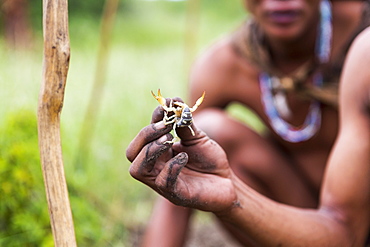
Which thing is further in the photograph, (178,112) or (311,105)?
(311,105)

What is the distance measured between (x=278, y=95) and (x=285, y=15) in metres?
0.34

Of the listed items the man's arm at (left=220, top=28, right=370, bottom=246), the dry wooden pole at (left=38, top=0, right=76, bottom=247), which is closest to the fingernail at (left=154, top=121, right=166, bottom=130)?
the dry wooden pole at (left=38, top=0, right=76, bottom=247)

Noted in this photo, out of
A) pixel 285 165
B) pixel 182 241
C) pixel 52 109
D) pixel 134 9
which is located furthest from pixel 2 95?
pixel 134 9

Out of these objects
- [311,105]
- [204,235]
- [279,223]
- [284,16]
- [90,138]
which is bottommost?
[204,235]

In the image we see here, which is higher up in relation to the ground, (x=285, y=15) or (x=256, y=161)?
(x=285, y=15)

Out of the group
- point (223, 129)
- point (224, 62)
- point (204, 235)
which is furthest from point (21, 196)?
point (204, 235)

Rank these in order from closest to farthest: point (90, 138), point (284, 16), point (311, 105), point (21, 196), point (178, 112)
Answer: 1. point (178, 112)
2. point (21, 196)
3. point (284, 16)
4. point (311, 105)
5. point (90, 138)

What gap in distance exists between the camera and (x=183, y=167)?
1061mm

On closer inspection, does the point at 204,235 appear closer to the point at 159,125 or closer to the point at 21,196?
the point at 21,196

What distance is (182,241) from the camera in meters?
1.84

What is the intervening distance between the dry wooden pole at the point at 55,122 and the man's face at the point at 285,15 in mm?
1009

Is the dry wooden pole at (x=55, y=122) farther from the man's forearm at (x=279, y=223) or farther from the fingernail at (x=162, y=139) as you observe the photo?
the man's forearm at (x=279, y=223)

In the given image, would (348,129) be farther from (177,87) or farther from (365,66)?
(177,87)

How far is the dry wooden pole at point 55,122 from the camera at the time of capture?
1.00 m
